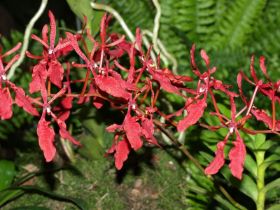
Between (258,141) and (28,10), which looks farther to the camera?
(28,10)

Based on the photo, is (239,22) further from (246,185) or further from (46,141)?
(46,141)

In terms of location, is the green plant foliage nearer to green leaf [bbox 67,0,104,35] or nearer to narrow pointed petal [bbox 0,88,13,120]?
green leaf [bbox 67,0,104,35]

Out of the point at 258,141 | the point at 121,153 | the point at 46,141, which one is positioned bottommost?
the point at 258,141

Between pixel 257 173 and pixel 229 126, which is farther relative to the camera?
pixel 257 173

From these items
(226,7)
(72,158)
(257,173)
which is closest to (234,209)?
(257,173)

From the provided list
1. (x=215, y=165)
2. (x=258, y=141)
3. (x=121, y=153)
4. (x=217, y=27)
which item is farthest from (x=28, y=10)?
(x=215, y=165)

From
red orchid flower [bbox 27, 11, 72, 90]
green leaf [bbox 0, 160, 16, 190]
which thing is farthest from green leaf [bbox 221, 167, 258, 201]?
green leaf [bbox 0, 160, 16, 190]

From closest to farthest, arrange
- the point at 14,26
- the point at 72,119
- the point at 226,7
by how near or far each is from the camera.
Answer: the point at 72,119
the point at 226,7
the point at 14,26

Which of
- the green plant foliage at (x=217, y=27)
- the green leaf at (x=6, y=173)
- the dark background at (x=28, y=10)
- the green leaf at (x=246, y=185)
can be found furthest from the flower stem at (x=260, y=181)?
the dark background at (x=28, y=10)

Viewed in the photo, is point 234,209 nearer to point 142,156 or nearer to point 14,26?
point 142,156
